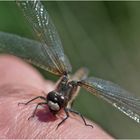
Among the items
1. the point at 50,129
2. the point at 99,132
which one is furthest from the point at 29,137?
the point at 99,132

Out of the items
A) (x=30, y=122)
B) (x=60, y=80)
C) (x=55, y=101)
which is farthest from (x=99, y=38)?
(x=30, y=122)

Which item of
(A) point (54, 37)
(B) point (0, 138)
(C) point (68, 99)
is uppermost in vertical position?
(A) point (54, 37)

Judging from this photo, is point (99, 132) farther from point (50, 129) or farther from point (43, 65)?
point (43, 65)

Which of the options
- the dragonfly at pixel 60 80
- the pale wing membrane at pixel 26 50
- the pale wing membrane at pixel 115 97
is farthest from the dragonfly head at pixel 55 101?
the pale wing membrane at pixel 26 50

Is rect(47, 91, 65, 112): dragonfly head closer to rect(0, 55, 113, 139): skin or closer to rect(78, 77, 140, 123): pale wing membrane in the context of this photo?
rect(0, 55, 113, 139): skin

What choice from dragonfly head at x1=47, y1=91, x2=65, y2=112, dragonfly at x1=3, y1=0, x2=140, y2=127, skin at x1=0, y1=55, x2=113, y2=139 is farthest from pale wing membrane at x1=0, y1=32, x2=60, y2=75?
dragonfly head at x1=47, y1=91, x2=65, y2=112

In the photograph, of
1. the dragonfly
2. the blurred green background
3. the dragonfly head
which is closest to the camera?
the dragonfly head

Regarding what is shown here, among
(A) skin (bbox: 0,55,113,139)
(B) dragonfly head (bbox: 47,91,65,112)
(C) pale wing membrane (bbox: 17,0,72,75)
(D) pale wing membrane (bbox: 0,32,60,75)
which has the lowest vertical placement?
(A) skin (bbox: 0,55,113,139)

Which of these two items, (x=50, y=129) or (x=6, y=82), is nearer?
(x=50, y=129)

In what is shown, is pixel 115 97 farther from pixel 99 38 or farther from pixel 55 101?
pixel 99 38
